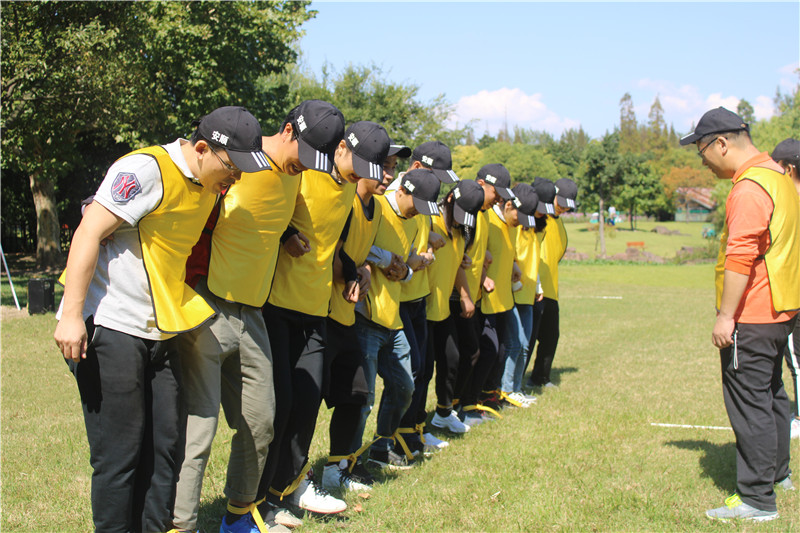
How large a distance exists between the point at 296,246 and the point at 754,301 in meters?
3.27

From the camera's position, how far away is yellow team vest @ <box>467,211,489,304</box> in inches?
283

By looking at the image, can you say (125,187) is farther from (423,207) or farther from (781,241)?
(781,241)

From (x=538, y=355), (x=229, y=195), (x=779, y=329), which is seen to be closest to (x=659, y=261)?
(x=538, y=355)

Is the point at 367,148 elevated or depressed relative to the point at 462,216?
elevated

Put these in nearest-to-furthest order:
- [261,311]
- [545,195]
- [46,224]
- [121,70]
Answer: [261,311], [545,195], [121,70], [46,224]

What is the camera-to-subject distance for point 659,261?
130 feet

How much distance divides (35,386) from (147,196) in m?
6.10

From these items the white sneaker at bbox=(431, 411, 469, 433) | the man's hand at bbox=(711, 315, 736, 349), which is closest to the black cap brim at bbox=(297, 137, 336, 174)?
the man's hand at bbox=(711, 315, 736, 349)

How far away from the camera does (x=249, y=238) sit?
157 inches

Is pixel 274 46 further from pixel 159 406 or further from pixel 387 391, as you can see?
pixel 159 406

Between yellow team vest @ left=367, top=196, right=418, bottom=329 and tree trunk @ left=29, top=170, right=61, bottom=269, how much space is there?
2427 cm

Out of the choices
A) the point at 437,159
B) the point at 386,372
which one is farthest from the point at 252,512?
the point at 437,159

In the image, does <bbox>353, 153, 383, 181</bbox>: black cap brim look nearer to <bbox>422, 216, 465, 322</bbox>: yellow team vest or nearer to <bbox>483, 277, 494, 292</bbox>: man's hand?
<bbox>422, 216, 465, 322</bbox>: yellow team vest

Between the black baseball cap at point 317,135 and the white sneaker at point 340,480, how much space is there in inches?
94.8
